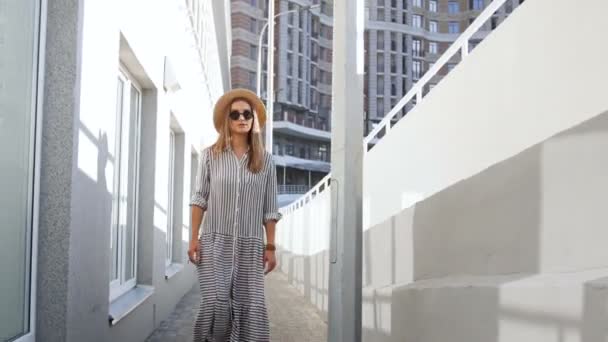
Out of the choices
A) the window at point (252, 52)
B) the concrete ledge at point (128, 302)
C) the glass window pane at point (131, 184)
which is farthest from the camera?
→ the window at point (252, 52)

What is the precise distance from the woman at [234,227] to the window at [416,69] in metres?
91.5

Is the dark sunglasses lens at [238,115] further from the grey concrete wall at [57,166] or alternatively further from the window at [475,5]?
the window at [475,5]

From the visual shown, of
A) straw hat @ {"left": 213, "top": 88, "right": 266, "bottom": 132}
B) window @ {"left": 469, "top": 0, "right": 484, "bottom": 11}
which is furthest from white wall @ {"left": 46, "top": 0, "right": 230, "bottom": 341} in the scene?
window @ {"left": 469, "top": 0, "right": 484, "bottom": 11}

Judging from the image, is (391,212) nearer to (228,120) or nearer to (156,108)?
(228,120)

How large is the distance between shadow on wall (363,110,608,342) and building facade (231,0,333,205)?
7124 centimetres

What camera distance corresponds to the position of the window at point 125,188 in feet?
20.1

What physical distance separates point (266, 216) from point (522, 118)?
1.62 meters

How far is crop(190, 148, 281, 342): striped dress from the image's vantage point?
13.7ft

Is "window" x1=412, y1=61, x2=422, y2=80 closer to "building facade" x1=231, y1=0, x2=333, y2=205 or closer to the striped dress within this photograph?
"building facade" x1=231, y1=0, x2=333, y2=205

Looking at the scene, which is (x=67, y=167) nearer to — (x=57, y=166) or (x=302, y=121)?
(x=57, y=166)

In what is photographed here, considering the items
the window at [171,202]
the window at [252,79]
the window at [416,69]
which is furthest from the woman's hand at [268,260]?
the window at [416,69]

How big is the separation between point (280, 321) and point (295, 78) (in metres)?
75.6

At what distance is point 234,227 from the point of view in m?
4.24

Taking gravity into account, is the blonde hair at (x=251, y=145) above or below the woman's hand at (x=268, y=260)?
above
